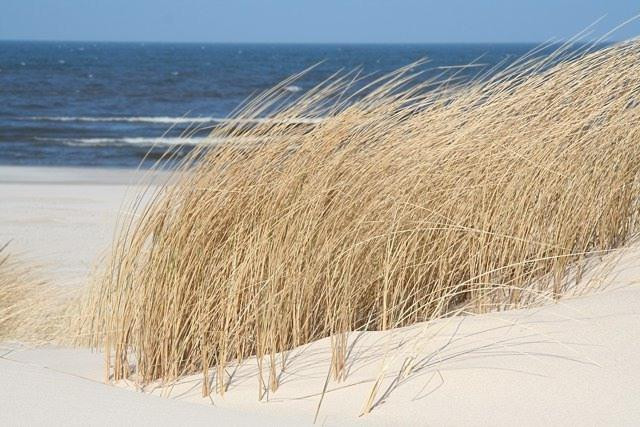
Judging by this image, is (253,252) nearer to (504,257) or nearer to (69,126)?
(504,257)

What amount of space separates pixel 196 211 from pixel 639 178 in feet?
5.23

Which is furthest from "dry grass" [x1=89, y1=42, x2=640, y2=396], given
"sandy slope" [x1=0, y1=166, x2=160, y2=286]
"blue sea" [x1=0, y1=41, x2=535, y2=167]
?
"blue sea" [x1=0, y1=41, x2=535, y2=167]

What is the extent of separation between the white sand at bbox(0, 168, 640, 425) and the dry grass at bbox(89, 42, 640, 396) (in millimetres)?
77

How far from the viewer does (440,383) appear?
7.89ft

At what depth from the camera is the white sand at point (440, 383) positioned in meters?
2.26

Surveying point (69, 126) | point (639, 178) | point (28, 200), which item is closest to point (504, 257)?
point (639, 178)

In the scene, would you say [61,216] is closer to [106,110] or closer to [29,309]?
[29,309]

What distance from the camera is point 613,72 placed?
11.7 ft

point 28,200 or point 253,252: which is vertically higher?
point 253,252

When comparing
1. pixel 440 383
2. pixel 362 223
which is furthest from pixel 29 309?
pixel 440 383

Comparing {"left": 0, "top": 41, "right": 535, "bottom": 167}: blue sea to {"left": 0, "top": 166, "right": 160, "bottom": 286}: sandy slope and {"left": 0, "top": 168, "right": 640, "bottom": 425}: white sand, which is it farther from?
{"left": 0, "top": 168, "right": 640, "bottom": 425}: white sand

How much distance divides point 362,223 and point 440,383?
67 centimetres

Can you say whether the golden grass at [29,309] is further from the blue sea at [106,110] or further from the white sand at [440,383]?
the blue sea at [106,110]

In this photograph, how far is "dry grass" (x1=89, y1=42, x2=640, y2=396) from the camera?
2.84m
